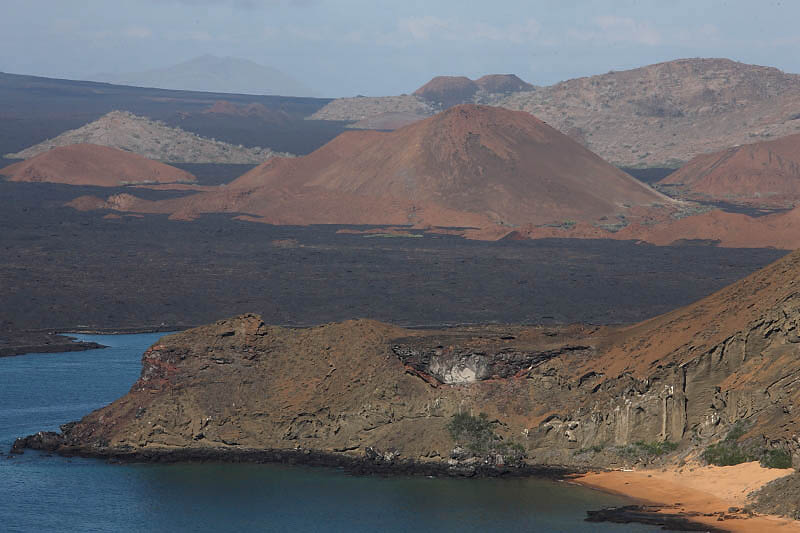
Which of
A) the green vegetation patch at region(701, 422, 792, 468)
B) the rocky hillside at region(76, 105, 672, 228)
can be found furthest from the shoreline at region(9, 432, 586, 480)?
the rocky hillside at region(76, 105, 672, 228)

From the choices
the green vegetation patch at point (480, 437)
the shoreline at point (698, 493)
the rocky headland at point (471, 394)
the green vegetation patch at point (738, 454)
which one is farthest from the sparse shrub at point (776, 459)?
the green vegetation patch at point (480, 437)

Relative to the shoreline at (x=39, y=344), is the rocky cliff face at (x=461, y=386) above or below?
above

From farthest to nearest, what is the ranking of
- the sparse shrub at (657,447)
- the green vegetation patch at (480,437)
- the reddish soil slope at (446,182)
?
1. the reddish soil slope at (446,182)
2. the green vegetation patch at (480,437)
3. the sparse shrub at (657,447)

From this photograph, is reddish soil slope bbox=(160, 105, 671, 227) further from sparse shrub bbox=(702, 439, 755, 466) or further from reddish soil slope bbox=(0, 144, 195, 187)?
sparse shrub bbox=(702, 439, 755, 466)

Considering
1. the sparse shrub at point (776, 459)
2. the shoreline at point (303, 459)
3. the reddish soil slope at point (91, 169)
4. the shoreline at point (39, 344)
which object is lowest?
the shoreline at point (39, 344)

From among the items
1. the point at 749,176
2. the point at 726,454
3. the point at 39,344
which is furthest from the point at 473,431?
the point at 749,176

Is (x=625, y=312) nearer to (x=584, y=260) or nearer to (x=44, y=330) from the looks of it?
(x=584, y=260)

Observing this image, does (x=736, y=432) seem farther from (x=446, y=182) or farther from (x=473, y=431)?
(x=446, y=182)

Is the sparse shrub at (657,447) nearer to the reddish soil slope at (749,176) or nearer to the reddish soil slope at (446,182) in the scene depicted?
the reddish soil slope at (446,182)
